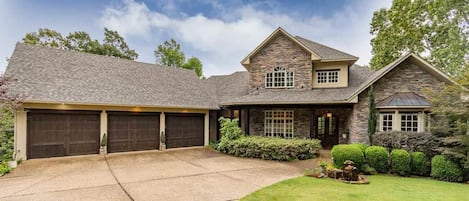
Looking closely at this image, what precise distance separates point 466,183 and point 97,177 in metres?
11.7

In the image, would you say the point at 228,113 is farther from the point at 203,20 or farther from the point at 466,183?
the point at 466,183

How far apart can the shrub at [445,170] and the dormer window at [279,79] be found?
25.8 feet

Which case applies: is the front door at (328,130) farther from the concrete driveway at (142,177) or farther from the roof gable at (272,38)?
the concrete driveway at (142,177)

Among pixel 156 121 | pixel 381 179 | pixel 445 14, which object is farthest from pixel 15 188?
pixel 445 14

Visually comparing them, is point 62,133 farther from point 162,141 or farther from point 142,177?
point 142,177

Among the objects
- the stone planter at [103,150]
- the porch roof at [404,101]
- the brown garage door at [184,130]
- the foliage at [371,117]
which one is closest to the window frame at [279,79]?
the foliage at [371,117]

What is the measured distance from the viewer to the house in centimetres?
1058

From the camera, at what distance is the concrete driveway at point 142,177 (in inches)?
233

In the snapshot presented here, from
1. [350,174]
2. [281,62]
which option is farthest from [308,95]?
[350,174]

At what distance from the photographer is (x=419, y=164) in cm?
867

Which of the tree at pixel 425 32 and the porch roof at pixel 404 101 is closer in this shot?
the porch roof at pixel 404 101

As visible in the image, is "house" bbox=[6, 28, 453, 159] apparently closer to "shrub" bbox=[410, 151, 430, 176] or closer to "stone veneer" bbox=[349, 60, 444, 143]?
"stone veneer" bbox=[349, 60, 444, 143]

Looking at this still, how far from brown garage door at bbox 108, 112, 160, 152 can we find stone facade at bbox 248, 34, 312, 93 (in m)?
6.25

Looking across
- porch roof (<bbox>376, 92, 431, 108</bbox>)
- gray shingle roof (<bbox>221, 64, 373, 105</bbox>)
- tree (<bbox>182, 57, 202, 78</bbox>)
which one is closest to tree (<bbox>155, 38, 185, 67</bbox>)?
tree (<bbox>182, 57, 202, 78</bbox>)
